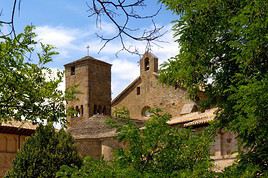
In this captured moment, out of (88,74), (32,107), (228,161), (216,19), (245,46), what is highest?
(88,74)

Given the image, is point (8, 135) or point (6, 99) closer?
point (6, 99)

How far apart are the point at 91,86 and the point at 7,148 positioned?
60.4 ft

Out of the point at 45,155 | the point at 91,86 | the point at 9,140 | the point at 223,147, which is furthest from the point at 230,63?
the point at 91,86

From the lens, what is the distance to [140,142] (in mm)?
11641

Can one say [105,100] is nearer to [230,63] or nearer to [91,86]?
[91,86]

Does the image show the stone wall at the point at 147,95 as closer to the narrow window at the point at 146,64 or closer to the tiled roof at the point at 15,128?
the narrow window at the point at 146,64

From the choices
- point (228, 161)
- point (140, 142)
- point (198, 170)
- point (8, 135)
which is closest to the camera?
point (198, 170)

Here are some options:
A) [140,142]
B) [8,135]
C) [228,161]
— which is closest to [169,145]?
[140,142]

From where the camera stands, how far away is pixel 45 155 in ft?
55.7

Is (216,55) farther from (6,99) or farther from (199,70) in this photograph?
(6,99)

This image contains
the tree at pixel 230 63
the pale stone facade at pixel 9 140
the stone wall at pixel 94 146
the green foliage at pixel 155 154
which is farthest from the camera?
the stone wall at pixel 94 146

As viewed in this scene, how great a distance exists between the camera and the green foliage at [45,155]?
1680 cm

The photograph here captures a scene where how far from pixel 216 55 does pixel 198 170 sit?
3.08m

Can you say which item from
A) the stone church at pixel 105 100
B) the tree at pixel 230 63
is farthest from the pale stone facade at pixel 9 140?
the tree at pixel 230 63
